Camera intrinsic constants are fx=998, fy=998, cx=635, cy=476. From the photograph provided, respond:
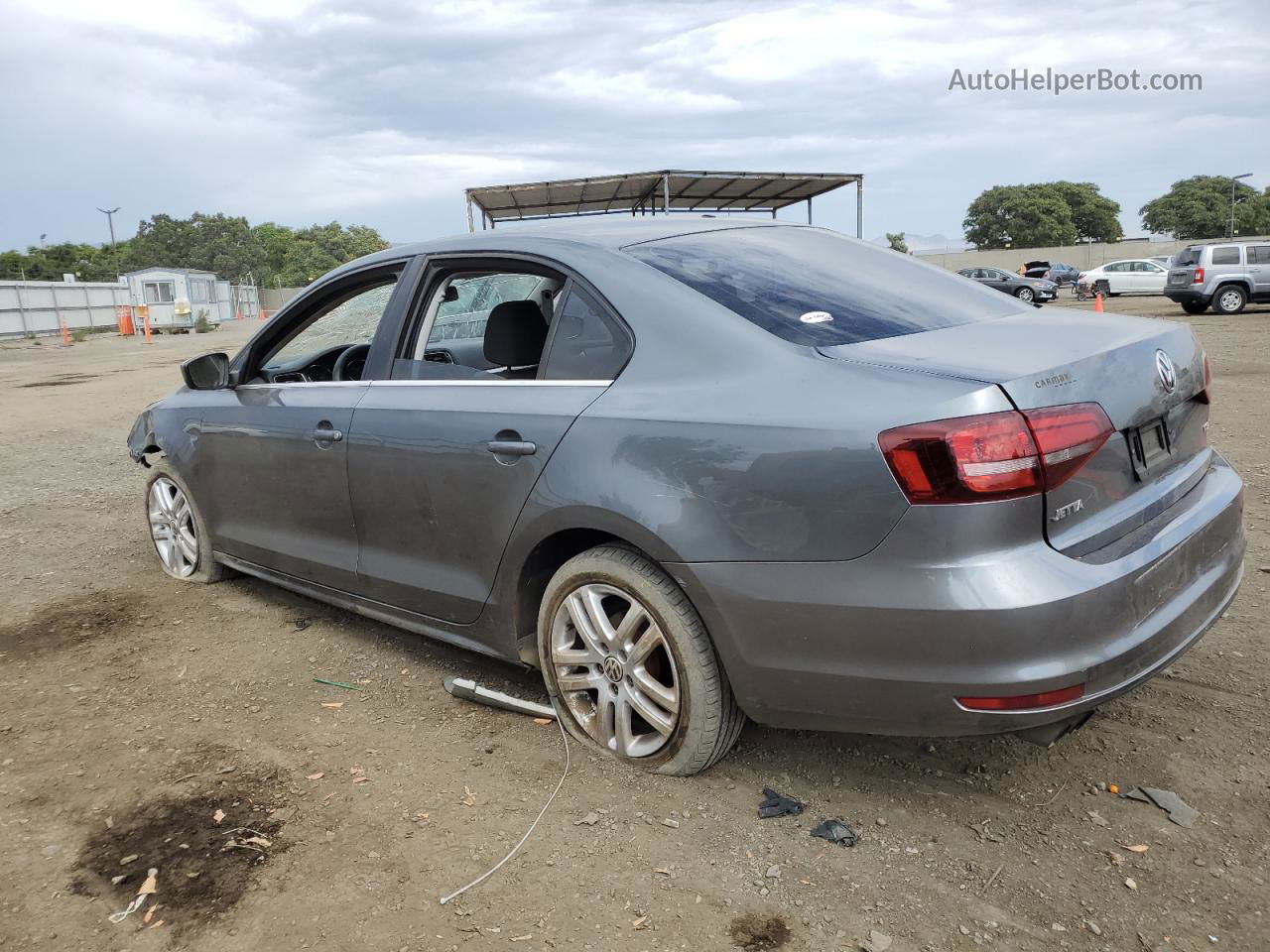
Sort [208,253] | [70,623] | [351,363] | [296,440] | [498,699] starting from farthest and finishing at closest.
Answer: [208,253] < [70,623] < [351,363] < [296,440] < [498,699]

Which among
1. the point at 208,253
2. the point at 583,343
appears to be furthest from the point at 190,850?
the point at 208,253

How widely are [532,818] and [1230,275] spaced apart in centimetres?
2576

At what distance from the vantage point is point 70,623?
4504 mm

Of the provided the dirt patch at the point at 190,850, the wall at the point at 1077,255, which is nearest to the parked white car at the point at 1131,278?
the wall at the point at 1077,255

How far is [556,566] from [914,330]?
1.29m

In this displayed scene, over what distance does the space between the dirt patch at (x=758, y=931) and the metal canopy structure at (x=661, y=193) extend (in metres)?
13.9

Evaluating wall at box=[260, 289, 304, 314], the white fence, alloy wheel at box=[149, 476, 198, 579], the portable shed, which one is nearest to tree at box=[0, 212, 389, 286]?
wall at box=[260, 289, 304, 314]

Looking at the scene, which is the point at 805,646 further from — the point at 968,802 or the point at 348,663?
the point at 348,663

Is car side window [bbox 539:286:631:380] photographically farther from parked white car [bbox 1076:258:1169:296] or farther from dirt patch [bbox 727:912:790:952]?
parked white car [bbox 1076:258:1169:296]

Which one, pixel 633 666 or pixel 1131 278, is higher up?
pixel 1131 278

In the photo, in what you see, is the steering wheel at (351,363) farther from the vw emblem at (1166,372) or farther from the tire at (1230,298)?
the tire at (1230,298)

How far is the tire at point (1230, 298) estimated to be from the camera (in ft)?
77.2

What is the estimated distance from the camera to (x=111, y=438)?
10.3 m

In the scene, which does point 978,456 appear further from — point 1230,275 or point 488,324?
point 1230,275
